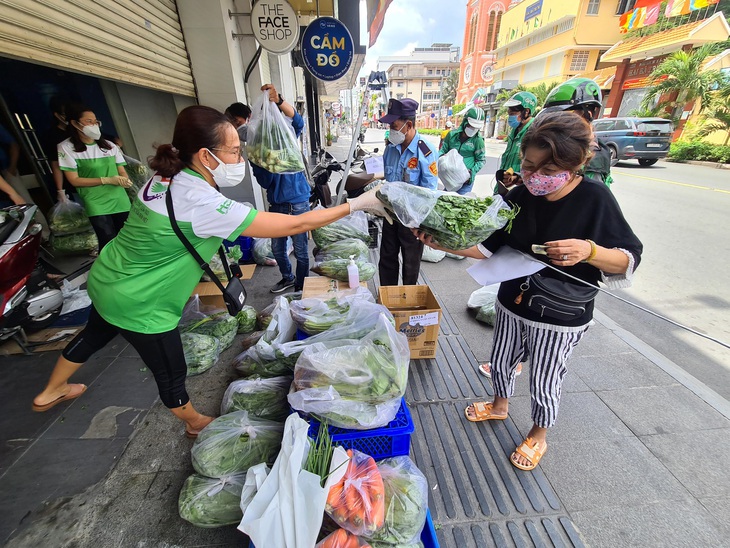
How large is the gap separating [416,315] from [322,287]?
879mm

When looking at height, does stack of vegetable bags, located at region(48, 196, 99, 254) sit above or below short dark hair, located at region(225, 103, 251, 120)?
below

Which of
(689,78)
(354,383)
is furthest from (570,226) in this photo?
(689,78)

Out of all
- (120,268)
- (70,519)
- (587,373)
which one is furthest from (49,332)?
(587,373)

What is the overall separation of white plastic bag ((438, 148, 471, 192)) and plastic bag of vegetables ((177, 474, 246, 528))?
4.52m

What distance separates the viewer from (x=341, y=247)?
11.2 feet

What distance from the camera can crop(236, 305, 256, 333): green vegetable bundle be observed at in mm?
3168

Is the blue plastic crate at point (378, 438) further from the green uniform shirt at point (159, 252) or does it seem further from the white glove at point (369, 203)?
the white glove at point (369, 203)

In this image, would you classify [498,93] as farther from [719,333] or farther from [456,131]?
[719,333]

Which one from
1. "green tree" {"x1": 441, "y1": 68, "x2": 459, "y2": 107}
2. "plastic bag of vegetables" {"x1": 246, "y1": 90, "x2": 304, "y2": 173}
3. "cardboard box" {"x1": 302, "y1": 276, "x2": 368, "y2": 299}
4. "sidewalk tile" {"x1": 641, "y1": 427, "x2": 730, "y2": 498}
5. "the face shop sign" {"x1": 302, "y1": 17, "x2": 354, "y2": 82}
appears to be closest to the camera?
"sidewalk tile" {"x1": 641, "y1": 427, "x2": 730, "y2": 498}

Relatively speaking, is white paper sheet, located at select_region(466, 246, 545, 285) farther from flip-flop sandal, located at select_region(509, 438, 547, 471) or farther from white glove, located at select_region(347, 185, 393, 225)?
flip-flop sandal, located at select_region(509, 438, 547, 471)

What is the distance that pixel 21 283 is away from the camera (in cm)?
266

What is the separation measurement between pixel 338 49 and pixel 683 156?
17039 millimetres

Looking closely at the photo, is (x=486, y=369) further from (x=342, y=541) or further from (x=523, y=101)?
(x=523, y=101)

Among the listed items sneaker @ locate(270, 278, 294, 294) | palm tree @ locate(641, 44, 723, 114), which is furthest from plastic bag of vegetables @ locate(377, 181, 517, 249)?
palm tree @ locate(641, 44, 723, 114)
